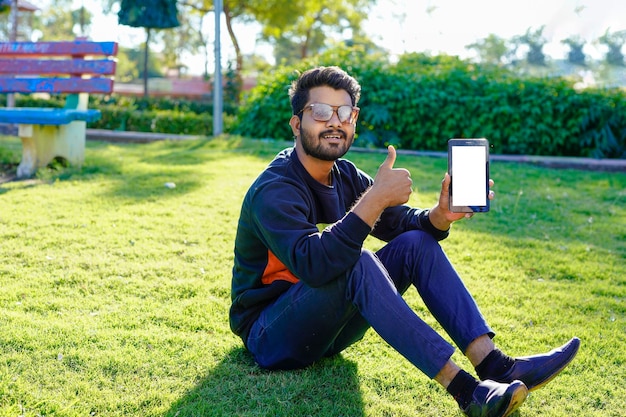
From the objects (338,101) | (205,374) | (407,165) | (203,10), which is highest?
(203,10)

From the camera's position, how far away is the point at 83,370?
2816 mm

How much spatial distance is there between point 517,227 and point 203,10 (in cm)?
1698

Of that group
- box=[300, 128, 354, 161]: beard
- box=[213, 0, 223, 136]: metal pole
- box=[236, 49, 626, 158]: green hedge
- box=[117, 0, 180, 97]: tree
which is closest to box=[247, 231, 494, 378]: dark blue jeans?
box=[300, 128, 354, 161]: beard

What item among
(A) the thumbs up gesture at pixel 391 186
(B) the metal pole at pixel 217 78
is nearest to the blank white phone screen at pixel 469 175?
(A) the thumbs up gesture at pixel 391 186

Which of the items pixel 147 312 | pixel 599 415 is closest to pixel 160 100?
pixel 147 312

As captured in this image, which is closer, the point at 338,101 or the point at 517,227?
the point at 338,101

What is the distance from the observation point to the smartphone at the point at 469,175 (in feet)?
8.54

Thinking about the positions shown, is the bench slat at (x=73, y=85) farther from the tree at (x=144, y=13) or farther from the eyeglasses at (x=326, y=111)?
the eyeglasses at (x=326, y=111)

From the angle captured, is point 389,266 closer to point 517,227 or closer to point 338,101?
point 338,101

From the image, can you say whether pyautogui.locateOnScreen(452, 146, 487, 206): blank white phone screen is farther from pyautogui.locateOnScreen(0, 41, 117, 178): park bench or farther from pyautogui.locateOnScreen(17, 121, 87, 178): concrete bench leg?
pyautogui.locateOnScreen(17, 121, 87, 178): concrete bench leg

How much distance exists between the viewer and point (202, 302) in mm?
3652

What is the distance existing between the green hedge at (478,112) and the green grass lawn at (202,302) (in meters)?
2.61

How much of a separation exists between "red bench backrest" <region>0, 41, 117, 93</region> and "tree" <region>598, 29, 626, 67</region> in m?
64.7

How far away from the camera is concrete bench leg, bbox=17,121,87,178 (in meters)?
6.66
